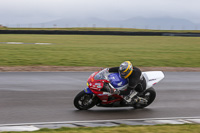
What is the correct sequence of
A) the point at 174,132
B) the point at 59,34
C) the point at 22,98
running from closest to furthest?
1. the point at 174,132
2. the point at 22,98
3. the point at 59,34

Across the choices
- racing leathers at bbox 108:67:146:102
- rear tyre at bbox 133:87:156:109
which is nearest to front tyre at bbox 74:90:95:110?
racing leathers at bbox 108:67:146:102

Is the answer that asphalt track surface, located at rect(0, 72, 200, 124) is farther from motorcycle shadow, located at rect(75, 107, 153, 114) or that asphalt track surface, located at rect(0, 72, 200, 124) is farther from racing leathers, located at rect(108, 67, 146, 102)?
racing leathers, located at rect(108, 67, 146, 102)

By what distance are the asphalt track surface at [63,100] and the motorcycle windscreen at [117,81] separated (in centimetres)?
73

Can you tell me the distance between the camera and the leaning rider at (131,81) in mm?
8250

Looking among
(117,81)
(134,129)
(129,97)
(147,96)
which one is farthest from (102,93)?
(134,129)

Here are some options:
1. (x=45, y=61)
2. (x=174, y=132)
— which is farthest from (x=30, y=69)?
(x=174, y=132)

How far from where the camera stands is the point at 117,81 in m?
8.41

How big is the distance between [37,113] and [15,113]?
0.54 metres

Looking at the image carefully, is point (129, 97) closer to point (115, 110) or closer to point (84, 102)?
point (115, 110)

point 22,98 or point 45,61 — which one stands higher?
point 45,61

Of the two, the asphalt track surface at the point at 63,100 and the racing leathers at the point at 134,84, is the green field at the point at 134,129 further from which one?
the racing leathers at the point at 134,84

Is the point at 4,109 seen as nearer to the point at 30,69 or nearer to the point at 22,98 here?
the point at 22,98

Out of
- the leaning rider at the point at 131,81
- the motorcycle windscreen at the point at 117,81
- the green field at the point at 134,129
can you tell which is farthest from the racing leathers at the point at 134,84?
the green field at the point at 134,129

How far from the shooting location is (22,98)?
9.85 m
